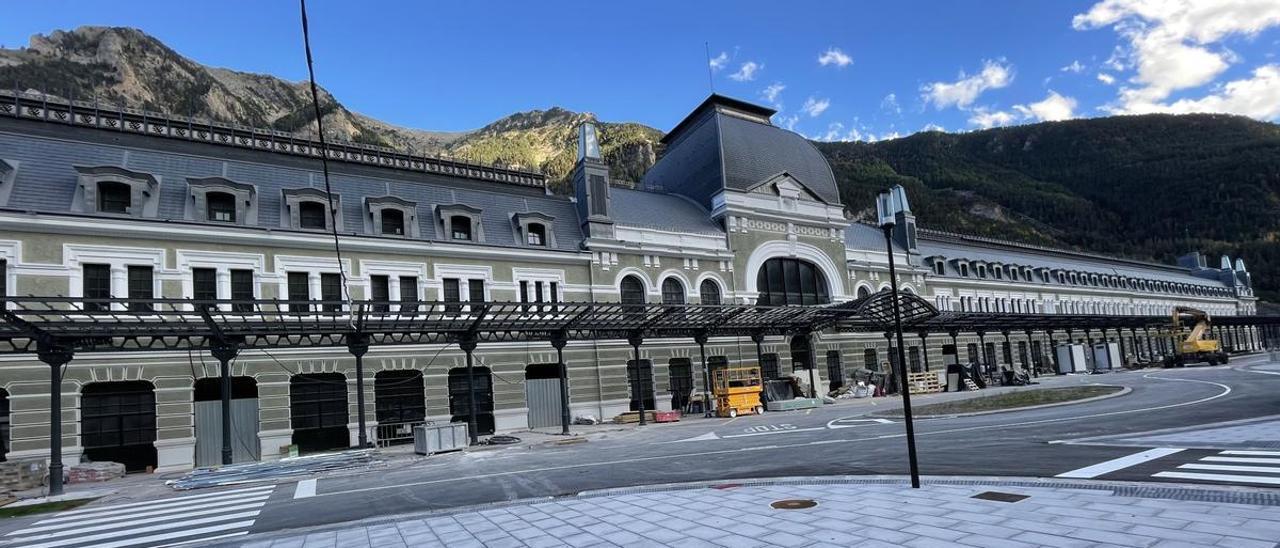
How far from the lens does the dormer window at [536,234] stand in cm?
3453

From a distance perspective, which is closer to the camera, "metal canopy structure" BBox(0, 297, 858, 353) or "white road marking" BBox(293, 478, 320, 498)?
"white road marking" BBox(293, 478, 320, 498)

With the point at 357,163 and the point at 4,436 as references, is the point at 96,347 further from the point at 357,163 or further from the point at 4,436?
the point at 357,163

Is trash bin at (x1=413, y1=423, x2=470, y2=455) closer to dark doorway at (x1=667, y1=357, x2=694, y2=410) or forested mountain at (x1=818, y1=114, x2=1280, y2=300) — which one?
dark doorway at (x1=667, y1=357, x2=694, y2=410)

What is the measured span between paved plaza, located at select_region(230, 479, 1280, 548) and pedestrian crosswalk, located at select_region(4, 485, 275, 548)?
8.13ft

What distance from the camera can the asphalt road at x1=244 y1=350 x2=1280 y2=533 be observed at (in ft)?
43.1

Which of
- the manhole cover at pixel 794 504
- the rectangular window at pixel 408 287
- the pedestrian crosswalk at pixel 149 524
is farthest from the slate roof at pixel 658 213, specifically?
the manhole cover at pixel 794 504

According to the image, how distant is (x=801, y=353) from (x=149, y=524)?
37.2 m

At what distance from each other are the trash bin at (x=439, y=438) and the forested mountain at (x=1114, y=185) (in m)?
117

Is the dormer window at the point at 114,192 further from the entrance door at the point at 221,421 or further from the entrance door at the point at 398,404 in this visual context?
the entrance door at the point at 398,404

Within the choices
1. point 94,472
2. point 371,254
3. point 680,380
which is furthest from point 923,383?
point 94,472

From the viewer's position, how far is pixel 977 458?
1408 cm

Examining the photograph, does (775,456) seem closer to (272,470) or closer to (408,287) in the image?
(272,470)

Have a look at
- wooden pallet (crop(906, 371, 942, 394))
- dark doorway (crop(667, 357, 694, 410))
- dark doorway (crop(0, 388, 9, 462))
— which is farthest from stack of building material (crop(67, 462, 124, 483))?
wooden pallet (crop(906, 371, 942, 394))

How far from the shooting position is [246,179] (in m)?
28.9
